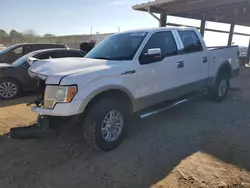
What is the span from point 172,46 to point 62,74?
8.41 feet

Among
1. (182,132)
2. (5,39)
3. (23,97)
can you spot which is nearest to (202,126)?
(182,132)

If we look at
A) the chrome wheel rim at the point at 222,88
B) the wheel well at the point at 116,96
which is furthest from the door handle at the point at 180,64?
the chrome wheel rim at the point at 222,88

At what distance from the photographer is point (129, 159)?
381cm

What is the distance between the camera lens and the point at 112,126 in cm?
406

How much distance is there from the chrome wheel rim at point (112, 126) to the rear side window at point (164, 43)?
→ 1378 mm

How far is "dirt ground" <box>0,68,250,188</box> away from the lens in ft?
10.6

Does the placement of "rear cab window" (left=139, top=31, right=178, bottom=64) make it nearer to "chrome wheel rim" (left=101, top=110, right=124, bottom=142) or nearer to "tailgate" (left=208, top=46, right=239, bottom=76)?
"chrome wheel rim" (left=101, top=110, right=124, bottom=142)

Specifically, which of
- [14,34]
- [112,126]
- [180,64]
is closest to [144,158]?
[112,126]

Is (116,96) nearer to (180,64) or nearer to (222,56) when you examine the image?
(180,64)

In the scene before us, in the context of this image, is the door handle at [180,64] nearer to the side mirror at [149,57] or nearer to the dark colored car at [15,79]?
the side mirror at [149,57]

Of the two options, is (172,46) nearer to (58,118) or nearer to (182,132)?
(182,132)

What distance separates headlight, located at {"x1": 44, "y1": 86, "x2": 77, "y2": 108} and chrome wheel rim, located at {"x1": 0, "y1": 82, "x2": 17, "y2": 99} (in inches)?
185

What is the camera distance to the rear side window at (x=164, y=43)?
4.77 m

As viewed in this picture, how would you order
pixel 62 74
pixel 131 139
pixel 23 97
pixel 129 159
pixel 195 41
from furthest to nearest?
1. pixel 23 97
2. pixel 195 41
3. pixel 131 139
4. pixel 129 159
5. pixel 62 74
